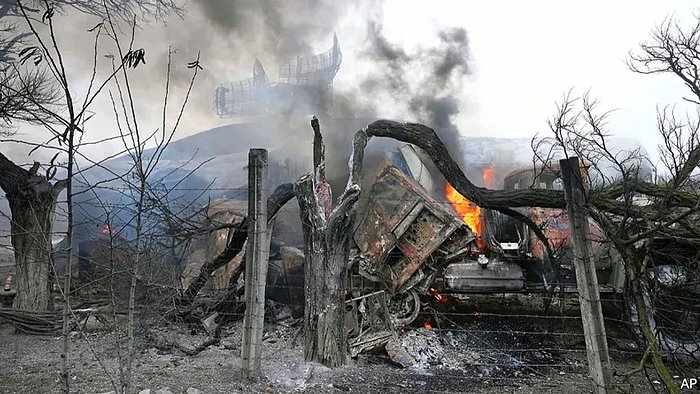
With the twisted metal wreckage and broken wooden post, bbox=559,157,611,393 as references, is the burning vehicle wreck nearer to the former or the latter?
the twisted metal wreckage

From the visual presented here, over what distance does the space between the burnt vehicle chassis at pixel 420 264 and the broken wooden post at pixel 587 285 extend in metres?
2.62

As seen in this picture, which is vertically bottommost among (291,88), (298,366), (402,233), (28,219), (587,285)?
(298,366)

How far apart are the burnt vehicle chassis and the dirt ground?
0.62m

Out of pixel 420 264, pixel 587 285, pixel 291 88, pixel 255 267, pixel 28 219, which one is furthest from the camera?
pixel 291 88

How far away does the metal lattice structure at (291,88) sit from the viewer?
62.5ft

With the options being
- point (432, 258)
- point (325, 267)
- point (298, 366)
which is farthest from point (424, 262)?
point (298, 366)

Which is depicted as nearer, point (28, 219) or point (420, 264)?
point (420, 264)

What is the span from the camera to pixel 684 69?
5.50 m

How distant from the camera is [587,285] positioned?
3.80 m

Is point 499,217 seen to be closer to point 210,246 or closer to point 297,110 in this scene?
point 210,246

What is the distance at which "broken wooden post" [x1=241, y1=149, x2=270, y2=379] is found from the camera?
4598 mm

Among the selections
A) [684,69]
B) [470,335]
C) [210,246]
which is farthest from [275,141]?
[684,69]

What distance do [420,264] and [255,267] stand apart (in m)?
3.01

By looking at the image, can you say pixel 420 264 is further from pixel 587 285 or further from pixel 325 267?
pixel 587 285
